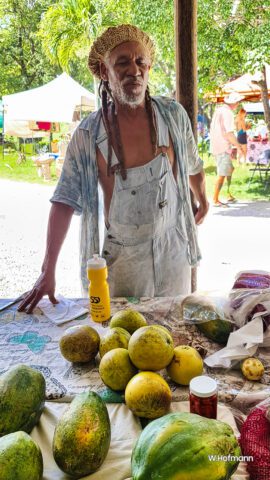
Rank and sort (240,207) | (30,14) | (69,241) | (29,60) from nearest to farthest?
(69,241) → (240,207) → (30,14) → (29,60)

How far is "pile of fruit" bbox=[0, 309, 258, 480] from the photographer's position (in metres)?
0.83

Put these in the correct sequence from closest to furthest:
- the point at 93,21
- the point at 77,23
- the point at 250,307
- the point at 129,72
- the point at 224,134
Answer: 1. the point at 250,307
2. the point at 129,72
3. the point at 224,134
4. the point at 93,21
5. the point at 77,23

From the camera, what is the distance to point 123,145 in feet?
7.09

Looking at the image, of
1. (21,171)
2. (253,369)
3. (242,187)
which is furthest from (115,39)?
(21,171)

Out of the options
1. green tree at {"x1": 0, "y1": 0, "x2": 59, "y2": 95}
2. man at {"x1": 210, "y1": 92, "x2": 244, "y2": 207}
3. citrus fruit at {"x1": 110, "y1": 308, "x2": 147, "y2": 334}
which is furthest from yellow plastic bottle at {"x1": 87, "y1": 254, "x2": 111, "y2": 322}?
green tree at {"x1": 0, "y1": 0, "x2": 59, "y2": 95}

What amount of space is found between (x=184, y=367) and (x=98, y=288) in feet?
1.72

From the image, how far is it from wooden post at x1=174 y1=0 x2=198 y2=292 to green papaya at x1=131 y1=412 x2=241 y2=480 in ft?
6.23

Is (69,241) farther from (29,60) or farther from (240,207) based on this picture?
(29,60)

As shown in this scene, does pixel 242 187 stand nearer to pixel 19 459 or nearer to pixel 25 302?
pixel 25 302

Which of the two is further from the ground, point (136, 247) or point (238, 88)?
point (238, 88)

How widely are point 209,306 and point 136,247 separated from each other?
602 millimetres

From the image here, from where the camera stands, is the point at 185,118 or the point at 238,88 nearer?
the point at 185,118

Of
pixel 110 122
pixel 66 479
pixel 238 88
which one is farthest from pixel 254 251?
pixel 238 88

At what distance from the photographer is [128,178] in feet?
6.90
